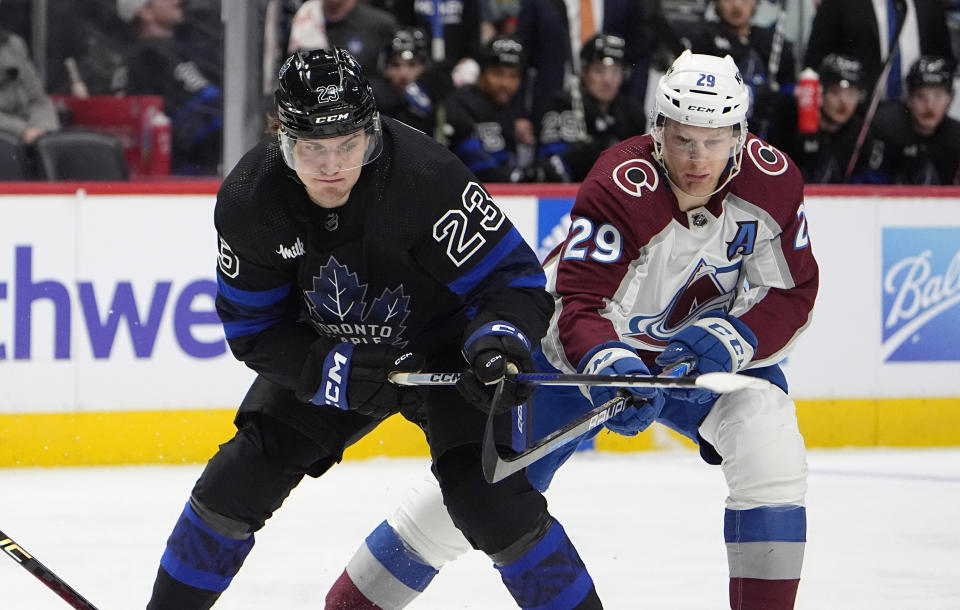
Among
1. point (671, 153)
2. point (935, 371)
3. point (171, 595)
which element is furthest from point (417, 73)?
point (171, 595)

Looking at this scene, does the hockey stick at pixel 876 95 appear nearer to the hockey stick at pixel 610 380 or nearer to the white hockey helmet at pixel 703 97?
the white hockey helmet at pixel 703 97

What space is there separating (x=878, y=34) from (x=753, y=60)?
0.68 m

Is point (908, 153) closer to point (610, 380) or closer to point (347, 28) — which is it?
point (347, 28)

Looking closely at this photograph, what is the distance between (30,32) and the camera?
5.46 meters

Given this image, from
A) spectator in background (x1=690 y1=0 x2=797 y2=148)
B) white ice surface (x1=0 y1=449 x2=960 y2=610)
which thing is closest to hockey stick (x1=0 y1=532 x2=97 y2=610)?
white ice surface (x1=0 y1=449 x2=960 y2=610)

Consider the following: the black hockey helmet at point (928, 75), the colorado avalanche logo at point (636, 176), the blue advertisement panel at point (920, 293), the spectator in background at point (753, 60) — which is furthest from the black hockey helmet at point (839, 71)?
the colorado avalanche logo at point (636, 176)

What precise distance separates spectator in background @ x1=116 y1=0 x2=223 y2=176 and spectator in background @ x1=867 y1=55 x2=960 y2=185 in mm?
2784

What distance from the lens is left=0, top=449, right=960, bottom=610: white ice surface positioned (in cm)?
313

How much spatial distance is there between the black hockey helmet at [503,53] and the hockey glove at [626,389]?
10.6 ft

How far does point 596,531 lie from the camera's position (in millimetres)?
3748

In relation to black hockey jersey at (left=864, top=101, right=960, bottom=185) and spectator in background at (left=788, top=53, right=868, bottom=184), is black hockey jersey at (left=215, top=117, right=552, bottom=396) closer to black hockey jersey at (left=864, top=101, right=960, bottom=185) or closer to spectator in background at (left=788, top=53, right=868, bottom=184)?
spectator in background at (left=788, top=53, right=868, bottom=184)

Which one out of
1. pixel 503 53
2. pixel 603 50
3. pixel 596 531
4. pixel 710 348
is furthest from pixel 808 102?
pixel 710 348

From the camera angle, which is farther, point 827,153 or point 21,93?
point 827,153

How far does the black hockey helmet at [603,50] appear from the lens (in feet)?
18.5
